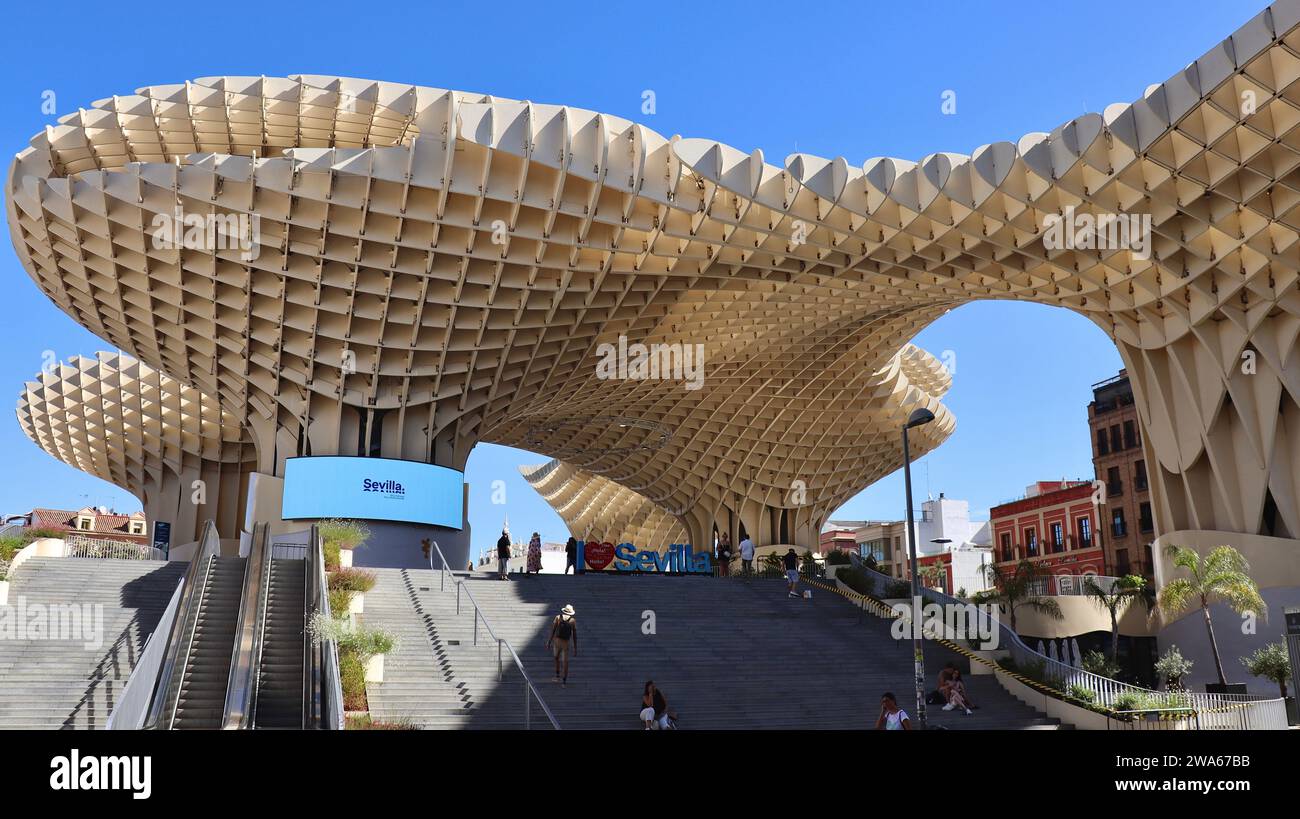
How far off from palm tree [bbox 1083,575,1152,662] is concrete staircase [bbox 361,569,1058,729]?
32.5ft

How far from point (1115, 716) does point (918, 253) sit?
17.9 meters

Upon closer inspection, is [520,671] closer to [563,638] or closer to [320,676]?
[563,638]

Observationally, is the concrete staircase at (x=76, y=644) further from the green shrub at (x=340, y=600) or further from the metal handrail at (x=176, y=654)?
the green shrub at (x=340, y=600)

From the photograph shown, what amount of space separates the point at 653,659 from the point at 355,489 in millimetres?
18571

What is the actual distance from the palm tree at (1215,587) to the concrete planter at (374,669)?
20.7 meters

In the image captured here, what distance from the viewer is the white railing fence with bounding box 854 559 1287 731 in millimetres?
18062

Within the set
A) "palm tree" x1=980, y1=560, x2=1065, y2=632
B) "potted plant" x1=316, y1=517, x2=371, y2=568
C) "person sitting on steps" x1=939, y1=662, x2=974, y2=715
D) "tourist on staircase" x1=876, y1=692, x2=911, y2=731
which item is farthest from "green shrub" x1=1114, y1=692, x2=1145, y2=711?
"potted plant" x1=316, y1=517, x2=371, y2=568

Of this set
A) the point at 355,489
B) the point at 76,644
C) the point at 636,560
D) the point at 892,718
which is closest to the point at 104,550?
the point at 355,489

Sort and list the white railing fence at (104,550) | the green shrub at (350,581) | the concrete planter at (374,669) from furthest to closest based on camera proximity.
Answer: the white railing fence at (104,550) < the green shrub at (350,581) < the concrete planter at (374,669)

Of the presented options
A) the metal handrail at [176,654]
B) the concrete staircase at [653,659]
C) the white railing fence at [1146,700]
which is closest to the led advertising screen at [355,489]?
the concrete staircase at [653,659]

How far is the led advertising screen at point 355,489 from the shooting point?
35719 millimetres

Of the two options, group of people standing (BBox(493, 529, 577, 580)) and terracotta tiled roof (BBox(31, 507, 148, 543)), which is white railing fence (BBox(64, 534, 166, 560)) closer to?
group of people standing (BBox(493, 529, 577, 580))

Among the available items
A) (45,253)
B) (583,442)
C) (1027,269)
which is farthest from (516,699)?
(583,442)

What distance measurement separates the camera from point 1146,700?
18688 millimetres
